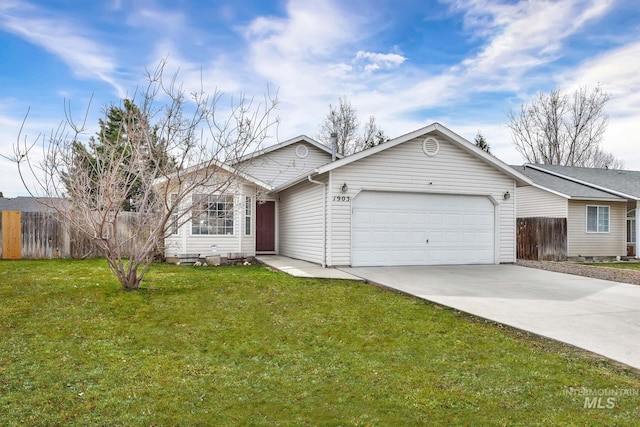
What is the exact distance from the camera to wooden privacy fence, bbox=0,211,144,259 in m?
15.8

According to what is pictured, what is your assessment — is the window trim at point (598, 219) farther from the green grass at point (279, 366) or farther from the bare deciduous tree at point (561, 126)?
the bare deciduous tree at point (561, 126)

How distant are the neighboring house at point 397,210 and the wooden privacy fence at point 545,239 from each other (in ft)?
13.2

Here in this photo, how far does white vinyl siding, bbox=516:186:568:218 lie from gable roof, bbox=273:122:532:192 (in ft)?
19.2

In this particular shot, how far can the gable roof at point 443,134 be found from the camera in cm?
1205

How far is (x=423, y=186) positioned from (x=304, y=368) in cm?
928

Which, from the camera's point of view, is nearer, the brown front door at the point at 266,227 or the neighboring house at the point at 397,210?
the neighboring house at the point at 397,210

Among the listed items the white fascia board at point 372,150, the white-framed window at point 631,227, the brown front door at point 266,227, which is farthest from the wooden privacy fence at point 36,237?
the white-framed window at point 631,227

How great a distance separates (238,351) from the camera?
5.32 metres

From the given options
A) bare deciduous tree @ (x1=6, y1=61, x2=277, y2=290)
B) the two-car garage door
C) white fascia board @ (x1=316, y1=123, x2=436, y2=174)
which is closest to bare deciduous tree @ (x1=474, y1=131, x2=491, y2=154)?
the two-car garage door

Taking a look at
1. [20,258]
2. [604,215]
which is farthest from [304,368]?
[604,215]

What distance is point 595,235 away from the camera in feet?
63.4

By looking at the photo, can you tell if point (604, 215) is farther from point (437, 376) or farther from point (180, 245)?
point (437, 376)

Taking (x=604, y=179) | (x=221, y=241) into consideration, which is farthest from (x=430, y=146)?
(x=604, y=179)

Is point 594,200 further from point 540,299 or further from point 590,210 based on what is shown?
point 540,299
